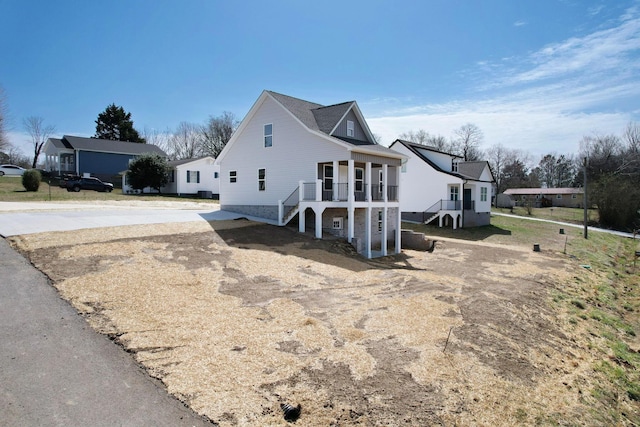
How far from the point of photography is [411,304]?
926cm

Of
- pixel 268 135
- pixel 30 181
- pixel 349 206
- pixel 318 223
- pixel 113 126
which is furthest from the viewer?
pixel 113 126

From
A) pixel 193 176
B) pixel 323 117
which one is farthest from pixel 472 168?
pixel 193 176

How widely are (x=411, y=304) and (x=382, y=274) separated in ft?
11.3

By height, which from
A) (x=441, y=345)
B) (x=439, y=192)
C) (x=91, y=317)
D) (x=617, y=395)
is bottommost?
(x=617, y=395)

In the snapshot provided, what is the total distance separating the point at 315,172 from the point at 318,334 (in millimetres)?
13119

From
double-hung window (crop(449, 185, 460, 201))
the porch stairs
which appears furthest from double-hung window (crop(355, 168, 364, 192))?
double-hung window (crop(449, 185, 460, 201))

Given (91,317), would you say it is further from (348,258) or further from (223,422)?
(348,258)

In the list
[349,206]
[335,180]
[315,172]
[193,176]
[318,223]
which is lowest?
[318,223]

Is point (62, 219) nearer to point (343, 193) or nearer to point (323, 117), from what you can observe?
point (343, 193)

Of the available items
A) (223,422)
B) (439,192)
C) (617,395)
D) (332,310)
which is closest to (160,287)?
(332,310)

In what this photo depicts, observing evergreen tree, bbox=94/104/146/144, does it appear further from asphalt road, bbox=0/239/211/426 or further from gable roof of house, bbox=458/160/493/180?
asphalt road, bbox=0/239/211/426

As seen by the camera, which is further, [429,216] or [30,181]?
[429,216]

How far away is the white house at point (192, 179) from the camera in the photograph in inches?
1535

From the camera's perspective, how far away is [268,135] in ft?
70.4
